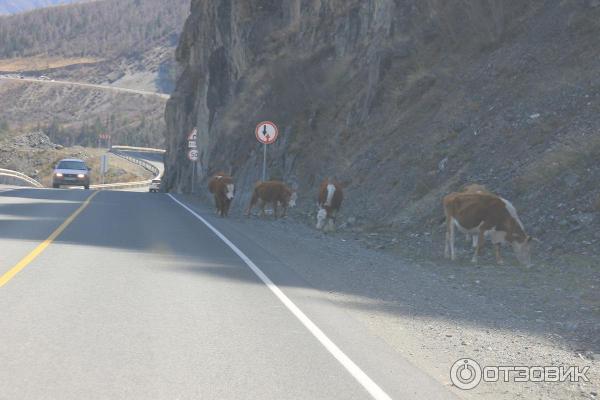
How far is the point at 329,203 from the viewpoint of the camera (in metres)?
23.0

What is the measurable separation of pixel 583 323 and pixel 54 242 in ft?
34.6

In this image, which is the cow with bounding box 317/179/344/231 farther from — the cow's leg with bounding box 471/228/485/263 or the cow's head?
the cow's head

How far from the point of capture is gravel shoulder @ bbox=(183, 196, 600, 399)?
344 inches

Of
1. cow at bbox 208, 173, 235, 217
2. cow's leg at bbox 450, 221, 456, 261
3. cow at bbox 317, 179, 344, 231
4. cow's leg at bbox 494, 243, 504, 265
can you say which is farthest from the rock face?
cow at bbox 208, 173, 235, 217

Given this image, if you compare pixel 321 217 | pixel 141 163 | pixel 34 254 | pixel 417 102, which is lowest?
pixel 141 163

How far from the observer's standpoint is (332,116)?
36406 mm

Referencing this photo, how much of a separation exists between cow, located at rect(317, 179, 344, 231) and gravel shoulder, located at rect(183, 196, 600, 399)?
3.73 metres

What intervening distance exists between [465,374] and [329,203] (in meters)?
15.0

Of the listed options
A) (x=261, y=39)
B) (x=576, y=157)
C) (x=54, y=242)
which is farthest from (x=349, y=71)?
(x=54, y=242)

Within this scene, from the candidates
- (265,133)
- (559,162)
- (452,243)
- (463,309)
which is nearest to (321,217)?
(452,243)

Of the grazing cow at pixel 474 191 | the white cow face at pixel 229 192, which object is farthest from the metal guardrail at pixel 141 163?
the grazing cow at pixel 474 191

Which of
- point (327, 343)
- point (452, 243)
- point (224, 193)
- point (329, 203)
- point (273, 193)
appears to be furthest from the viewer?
point (224, 193)

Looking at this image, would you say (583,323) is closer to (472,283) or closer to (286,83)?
(472,283)

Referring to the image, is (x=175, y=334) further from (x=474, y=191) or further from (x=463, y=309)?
(x=474, y=191)
